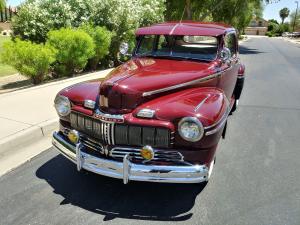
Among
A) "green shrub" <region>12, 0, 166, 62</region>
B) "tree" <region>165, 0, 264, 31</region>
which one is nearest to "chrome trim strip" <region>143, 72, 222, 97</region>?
"green shrub" <region>12, 0, 166, 62</region>

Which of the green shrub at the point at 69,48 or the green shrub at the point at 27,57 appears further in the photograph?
the green shrub at the point at 69,48

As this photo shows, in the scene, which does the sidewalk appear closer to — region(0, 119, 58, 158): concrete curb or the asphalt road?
region(0, 119, 58, 158): concrete curb

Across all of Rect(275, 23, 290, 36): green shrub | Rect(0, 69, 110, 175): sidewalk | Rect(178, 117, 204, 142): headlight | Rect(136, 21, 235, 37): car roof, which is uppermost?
Rect(275, 23, 290, 36): green shrub

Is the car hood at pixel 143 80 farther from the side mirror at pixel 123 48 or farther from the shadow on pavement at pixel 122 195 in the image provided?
the shadow on pavement at pixel 122 195

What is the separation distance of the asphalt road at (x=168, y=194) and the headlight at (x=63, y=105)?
84cm

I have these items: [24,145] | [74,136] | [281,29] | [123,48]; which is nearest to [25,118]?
[24,145]

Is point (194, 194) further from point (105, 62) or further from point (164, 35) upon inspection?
point (105, 62)

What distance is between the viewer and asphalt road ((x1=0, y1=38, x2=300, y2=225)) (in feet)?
11.6

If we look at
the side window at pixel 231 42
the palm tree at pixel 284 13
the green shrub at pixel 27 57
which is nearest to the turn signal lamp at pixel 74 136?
the side window at pixel 231 42

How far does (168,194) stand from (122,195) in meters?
0.53

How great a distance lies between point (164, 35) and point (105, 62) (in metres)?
7.86

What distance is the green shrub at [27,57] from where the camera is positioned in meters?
8.38

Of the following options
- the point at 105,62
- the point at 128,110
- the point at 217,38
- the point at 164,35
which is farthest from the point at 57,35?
the point at 128,110

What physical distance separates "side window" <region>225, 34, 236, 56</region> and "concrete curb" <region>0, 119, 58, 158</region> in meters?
3.13
